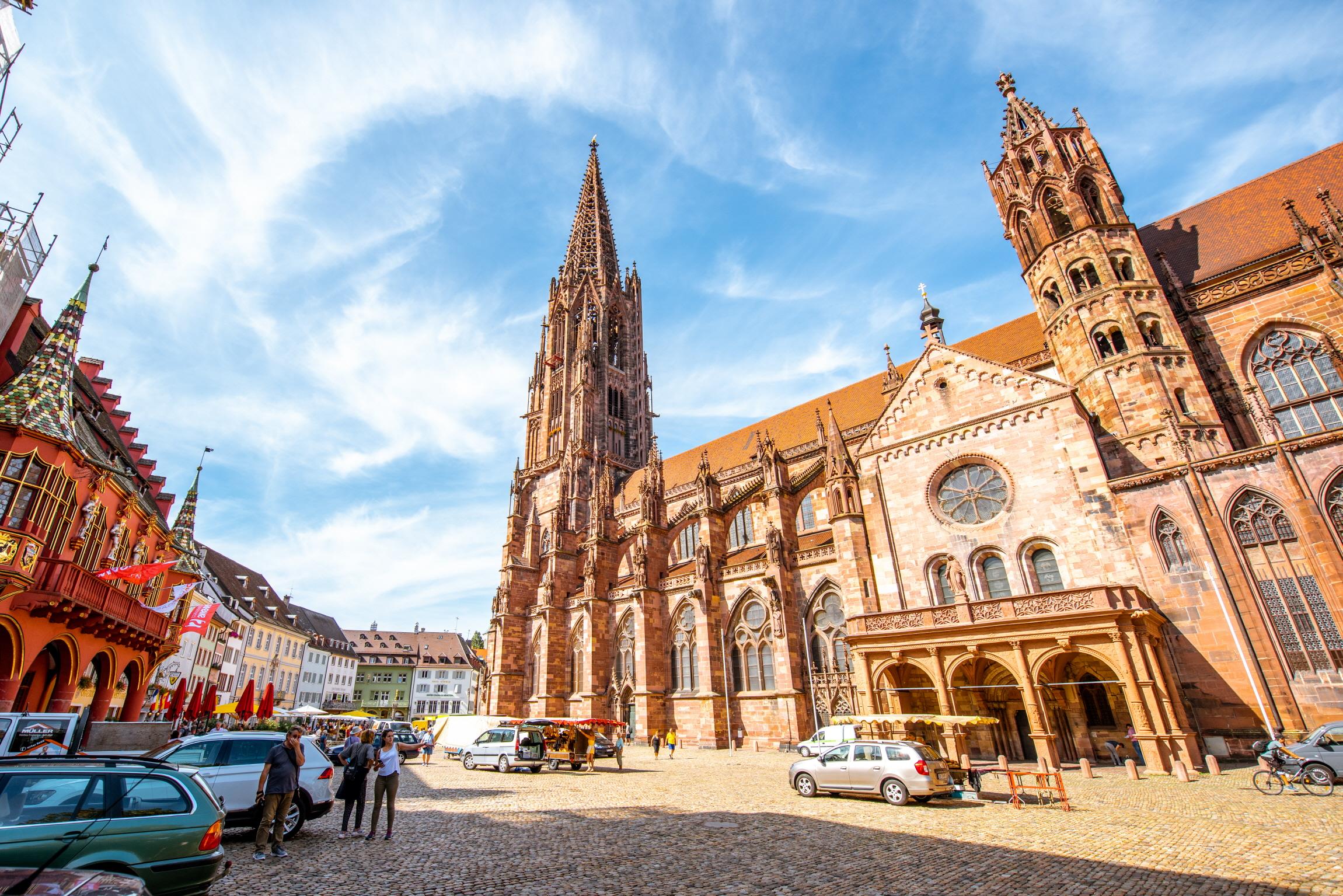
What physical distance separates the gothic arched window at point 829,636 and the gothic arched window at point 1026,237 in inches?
630

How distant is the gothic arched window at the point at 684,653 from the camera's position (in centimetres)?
3095

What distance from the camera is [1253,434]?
19062mm

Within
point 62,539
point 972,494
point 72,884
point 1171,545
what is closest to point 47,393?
point 62,539

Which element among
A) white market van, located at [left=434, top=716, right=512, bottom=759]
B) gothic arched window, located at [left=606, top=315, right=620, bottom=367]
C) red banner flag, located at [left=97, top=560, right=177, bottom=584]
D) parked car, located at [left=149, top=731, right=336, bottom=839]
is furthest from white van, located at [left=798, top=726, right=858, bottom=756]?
gothic arched window, located at [left=606, top=315, right=620, bottom=367]

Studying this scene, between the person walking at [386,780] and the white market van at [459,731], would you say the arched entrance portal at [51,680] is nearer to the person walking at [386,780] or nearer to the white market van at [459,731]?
the person walking at [386,780]

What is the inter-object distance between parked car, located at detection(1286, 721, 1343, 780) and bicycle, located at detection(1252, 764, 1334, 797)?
0.09 metres

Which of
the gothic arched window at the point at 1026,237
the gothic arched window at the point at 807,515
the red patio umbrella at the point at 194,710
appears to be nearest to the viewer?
the red patio umbrella at the point at 194,710

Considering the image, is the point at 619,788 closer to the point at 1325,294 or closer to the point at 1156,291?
the point at 1156,291

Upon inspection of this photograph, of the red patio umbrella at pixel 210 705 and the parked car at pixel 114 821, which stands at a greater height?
the red patio umbrella at pixel 210 705

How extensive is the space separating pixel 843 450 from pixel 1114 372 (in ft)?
30.6

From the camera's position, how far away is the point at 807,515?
31562mm

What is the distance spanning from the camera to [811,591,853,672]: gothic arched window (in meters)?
25.3

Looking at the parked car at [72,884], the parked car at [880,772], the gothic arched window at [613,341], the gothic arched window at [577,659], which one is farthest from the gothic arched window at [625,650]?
the parked car at [72,884]

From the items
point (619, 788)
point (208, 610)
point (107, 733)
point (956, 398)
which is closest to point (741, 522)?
point (956, 398)
